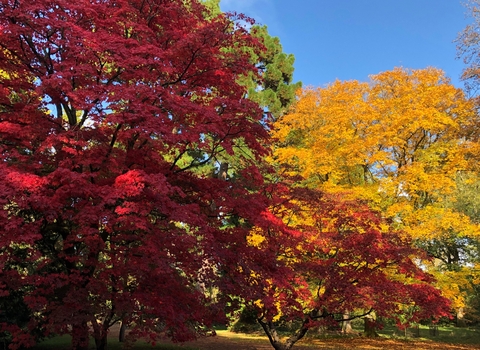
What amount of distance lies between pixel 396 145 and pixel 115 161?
1442cm

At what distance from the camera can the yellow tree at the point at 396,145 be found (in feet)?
50.1

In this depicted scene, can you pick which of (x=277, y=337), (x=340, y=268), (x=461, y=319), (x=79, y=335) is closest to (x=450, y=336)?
(x=461, y=319)

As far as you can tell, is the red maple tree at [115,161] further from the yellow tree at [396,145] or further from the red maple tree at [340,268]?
the yellow tree at [396,145]

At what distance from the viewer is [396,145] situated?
693 inches

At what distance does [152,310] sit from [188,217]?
1.68 meters

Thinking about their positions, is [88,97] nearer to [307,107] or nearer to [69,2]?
[69,2]

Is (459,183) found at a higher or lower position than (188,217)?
higher

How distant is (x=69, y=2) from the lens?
6.78m

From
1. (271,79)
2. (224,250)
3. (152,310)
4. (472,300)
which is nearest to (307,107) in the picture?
(271,79)

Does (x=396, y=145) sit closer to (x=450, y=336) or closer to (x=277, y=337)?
(x=277, y=337)

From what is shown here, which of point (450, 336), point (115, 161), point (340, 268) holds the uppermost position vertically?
point (115, 161)

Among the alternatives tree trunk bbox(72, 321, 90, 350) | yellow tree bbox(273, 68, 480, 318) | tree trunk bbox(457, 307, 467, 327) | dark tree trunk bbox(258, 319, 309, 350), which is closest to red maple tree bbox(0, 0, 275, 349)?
tree trunk bbox(72, 321, 90, 350)

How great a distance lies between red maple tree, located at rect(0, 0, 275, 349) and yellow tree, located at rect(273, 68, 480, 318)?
25.3 feet

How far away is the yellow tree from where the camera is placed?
15.3 m
